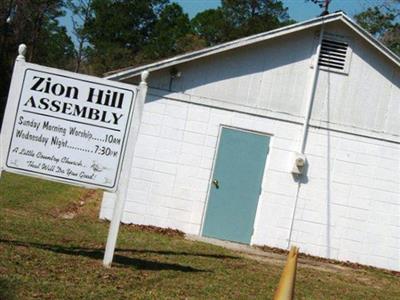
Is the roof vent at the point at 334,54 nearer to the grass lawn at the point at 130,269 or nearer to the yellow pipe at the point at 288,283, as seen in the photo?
the grass lawn at the point at 130,269

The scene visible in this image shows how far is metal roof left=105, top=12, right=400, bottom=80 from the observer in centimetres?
1305

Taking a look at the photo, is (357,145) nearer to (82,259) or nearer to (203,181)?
(203,181)

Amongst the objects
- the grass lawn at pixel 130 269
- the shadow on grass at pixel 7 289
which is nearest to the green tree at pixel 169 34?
the grass lawn at pixel 130 269

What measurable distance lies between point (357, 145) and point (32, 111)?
7794mm

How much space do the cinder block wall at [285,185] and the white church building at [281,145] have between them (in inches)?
0.8

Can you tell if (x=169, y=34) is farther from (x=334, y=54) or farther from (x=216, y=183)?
(x=216, y=183)

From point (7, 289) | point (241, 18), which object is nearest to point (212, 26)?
point (241, 18)

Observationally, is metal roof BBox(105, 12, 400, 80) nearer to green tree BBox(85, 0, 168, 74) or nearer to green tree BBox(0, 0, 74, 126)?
green tree BBox(0, 0, 74, 126)

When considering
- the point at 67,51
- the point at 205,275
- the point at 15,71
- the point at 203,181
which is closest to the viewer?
the point at 15,71

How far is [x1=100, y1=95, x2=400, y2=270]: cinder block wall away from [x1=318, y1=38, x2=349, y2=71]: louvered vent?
1430 mm

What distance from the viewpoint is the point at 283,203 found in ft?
44.2

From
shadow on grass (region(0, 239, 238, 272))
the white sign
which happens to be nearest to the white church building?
shadow on grass (region(0, 239, 238, 272))

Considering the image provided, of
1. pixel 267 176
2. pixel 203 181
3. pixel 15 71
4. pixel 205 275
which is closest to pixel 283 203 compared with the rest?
pixel 267 176

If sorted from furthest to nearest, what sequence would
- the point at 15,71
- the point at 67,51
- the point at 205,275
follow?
the point at 67,51 → the point at 205,275 → the point at 15,71
